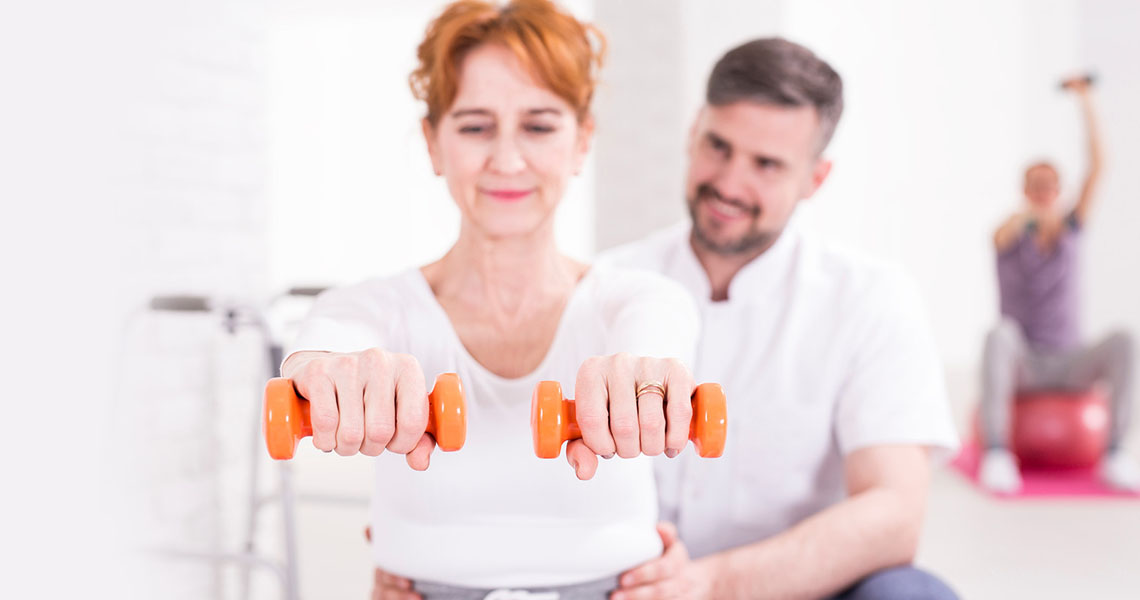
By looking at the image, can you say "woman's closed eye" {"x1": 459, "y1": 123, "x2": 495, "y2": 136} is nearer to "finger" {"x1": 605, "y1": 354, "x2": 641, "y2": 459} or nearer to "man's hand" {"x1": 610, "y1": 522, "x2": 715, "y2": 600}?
"finger" {"x1": 605, "y1": 354, "x2": 641, "y2": 459}

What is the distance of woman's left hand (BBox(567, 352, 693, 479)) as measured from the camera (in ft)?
2.39

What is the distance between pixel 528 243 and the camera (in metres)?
1.04

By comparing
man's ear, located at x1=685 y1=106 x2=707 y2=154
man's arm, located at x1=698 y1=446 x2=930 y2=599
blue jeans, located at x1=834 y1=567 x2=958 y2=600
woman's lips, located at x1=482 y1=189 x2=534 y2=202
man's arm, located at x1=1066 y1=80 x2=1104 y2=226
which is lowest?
blue jeans, located at x1=834 y1=567 x2=958 y2=600

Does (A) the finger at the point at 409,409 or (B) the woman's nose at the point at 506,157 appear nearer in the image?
(A) the finger at the point at 409,409

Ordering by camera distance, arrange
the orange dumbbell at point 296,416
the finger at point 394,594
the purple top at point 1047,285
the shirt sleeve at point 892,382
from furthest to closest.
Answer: the purple top at point 1047,285 < the shirt sleeve at point 892,382 < the finger at point 394,594 < the orange dumbbell at point 296,416

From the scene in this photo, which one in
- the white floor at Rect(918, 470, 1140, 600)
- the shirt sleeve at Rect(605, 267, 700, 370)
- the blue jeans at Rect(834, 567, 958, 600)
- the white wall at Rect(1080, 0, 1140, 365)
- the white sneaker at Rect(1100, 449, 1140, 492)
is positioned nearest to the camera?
the shirt sleeve at Rect(605, 267, 700, 370)

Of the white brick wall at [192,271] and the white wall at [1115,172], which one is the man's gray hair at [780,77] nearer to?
the white brick wall at [192,271]

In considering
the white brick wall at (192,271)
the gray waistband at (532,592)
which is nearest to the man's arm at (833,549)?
the gray waistband at (532,592)

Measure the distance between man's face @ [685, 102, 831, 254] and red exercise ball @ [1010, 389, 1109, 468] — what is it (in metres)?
2.83

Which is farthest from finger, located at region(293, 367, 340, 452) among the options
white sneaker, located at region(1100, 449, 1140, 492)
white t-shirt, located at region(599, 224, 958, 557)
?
white sneaker, located at region(1100, 449, 1140, 492)

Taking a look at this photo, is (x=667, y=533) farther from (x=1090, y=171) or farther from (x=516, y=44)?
(x=1090, y=171)

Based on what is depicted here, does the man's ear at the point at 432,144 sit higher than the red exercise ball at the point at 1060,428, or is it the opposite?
the man's ear at the point at 432,144

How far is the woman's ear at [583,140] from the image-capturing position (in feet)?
3.41

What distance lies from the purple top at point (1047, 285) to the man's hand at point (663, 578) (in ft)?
11.1
